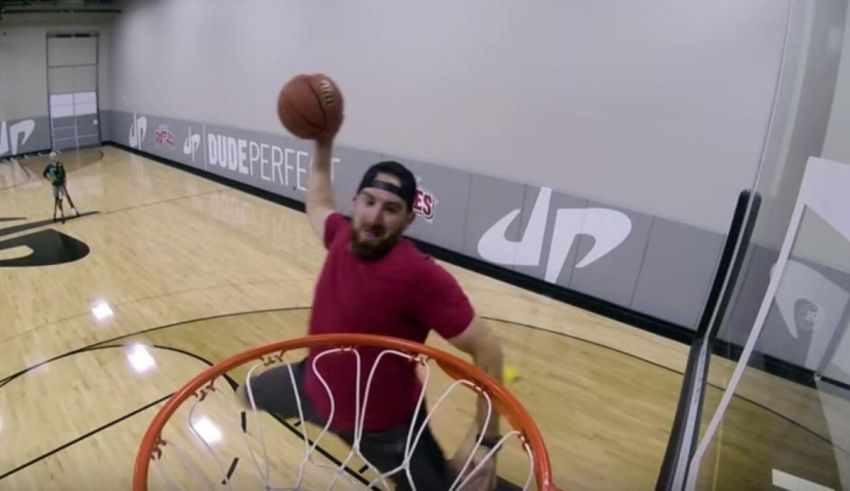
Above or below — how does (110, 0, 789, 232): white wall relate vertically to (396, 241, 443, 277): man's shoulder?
above

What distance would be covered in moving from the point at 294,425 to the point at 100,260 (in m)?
3.91

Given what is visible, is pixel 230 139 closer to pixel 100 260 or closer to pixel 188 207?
pixel 188 207

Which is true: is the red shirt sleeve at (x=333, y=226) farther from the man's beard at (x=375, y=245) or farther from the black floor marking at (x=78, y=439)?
the black floor marking at (x=78, y=439)

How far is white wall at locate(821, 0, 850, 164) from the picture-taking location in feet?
4.94

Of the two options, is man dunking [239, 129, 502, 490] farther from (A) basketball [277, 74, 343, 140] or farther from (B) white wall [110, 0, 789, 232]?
(B) white wall [110, 0, 789, 232]

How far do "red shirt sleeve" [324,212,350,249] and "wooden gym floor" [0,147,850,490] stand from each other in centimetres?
115

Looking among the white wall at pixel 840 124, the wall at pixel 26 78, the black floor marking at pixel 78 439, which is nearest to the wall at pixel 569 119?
the white wall at pixel 840 124

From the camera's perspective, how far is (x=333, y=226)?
6.93 ft

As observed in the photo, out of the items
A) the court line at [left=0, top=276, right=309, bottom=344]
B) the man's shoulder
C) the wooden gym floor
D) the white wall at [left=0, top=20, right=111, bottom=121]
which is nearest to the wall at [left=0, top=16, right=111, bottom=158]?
the white wall at [left=0, top=20, right=111, bottom=121]

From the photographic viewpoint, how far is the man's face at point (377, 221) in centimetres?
176

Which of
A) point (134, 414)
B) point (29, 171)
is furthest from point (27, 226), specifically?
point (134, 414)

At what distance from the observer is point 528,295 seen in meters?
5.35

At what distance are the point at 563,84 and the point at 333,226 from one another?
348cm

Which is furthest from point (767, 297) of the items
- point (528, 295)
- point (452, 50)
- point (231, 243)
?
point (231, 243)
